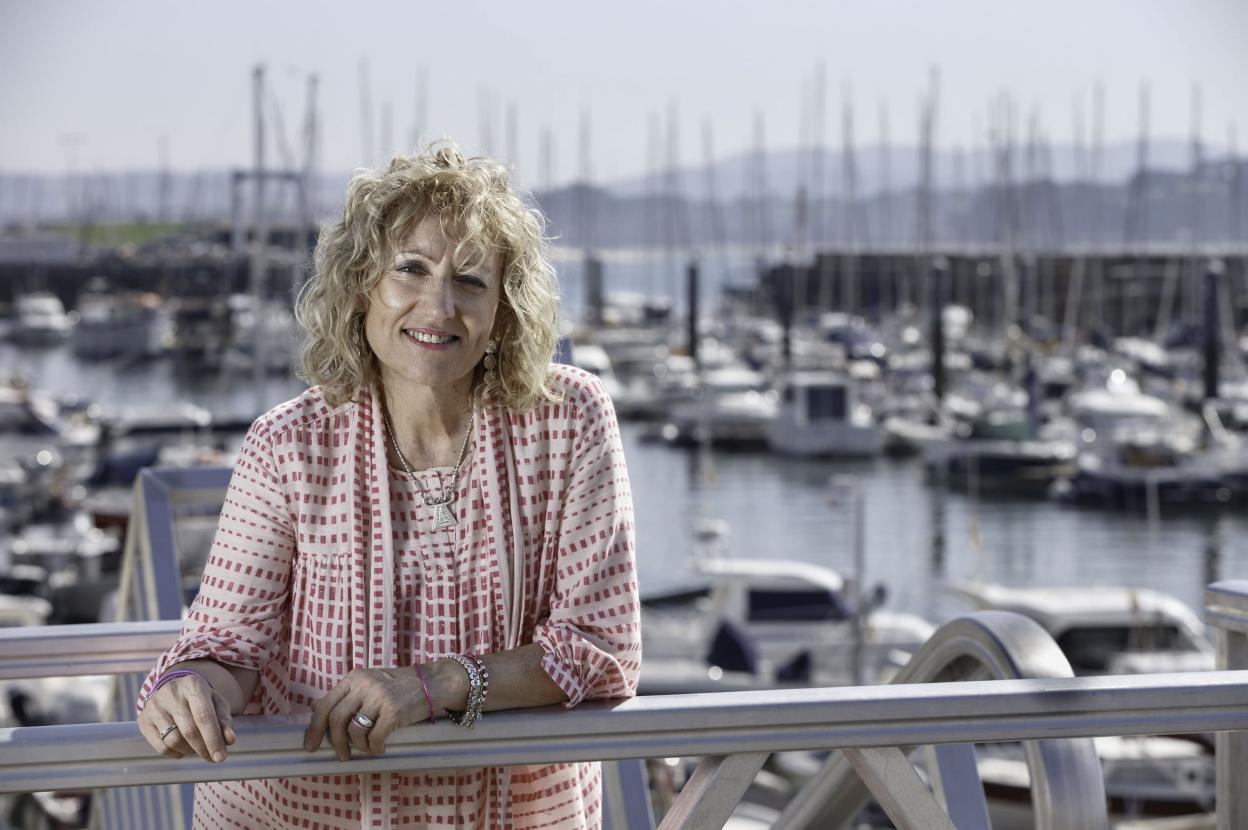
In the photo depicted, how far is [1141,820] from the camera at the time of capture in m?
15.9

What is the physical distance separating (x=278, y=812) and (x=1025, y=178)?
182 feet

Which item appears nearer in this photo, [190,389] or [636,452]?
[636,452]

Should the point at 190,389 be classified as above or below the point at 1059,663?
below

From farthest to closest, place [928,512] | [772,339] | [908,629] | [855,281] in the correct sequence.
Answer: [855,281] → [772,339] → [928,512] → [908,629]

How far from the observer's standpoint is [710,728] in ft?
6.05

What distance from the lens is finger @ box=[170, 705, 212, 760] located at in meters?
1.84

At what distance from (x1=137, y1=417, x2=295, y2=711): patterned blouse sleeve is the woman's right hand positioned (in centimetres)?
32

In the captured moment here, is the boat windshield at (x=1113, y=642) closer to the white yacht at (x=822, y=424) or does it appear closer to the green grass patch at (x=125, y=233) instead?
the white yacht at (x=822, y=424)

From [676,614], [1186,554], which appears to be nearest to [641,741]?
[676,614]

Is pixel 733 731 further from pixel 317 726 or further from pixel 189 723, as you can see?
pixel 189 723

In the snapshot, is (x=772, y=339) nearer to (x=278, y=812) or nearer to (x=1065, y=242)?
(x=1065, y=242)

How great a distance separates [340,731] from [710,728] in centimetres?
42

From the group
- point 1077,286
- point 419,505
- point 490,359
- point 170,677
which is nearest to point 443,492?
point 419,505

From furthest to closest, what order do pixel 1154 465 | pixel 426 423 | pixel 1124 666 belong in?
pixel 1154 465, pixel 1124 666, pixel 426 423
